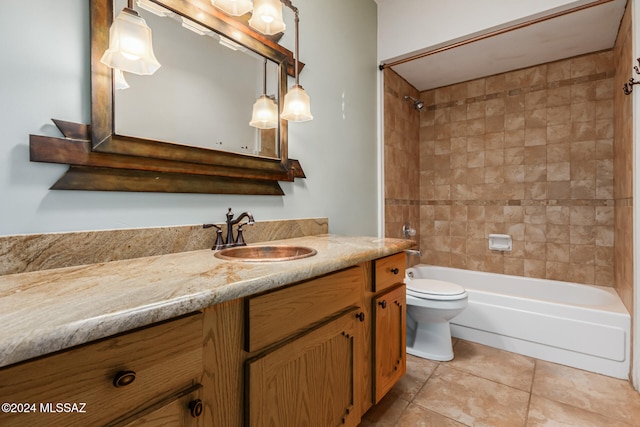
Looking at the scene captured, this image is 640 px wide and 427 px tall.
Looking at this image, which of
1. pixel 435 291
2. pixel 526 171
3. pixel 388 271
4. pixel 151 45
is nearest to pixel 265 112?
pixel 151 45

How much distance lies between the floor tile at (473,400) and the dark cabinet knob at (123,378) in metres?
1.50

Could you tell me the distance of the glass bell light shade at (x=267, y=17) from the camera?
1373mm

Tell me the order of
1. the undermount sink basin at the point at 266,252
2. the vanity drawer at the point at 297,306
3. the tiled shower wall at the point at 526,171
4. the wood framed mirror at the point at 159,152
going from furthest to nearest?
1. the tiled shower wall at the point at 526,171
2. the undermount sink basin at the point at 266,252
3. the wood framed mirror at the point at 159,152
4. the vanity drawer at the point at 297,306

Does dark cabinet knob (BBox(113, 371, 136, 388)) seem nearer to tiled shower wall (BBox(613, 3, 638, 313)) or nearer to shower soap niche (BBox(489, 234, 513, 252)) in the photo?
tiled shower wall (BBox(613, 3, 638, 313))

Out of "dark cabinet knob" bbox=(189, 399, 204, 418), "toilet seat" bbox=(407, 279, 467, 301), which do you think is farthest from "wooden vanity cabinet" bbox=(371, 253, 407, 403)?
"dark cabinet knob" bbox=(189, 399, 204, 418)

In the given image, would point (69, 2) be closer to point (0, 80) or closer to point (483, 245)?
point (0, 80)

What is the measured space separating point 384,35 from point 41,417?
2.84 meters

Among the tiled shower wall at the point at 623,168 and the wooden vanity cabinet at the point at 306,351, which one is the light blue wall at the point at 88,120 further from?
the tiled shower wall at the point at 623,168

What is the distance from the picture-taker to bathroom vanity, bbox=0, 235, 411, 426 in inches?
19.3

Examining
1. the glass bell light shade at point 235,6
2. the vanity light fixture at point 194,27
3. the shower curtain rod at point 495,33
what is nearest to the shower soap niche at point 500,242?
the shower curtain rod at point 495,33

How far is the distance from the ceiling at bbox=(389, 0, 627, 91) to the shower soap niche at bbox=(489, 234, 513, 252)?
1.55 m

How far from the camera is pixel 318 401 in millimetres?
1030

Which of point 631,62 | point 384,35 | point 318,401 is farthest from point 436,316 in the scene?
point 384,35

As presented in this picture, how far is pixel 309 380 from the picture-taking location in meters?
1.00
